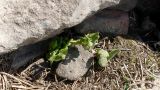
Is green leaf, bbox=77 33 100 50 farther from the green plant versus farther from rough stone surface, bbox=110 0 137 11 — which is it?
rough stone surface, bbox=110 0 137 11

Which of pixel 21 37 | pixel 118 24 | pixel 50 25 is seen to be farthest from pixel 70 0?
pixel 118 24

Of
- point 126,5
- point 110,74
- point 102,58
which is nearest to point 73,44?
point 102,58

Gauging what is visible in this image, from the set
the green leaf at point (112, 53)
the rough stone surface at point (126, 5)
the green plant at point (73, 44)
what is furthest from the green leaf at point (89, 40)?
the rough stone surface at point (126, 5)

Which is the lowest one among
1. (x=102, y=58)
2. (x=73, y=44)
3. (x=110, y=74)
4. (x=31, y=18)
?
(x=110, y=74)

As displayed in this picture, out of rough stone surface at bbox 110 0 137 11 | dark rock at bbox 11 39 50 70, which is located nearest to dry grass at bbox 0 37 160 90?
dark rock at bbox 11 39 50 70

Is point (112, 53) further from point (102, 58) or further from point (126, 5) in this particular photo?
point (126, 5)
